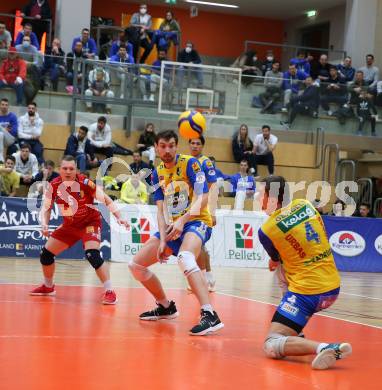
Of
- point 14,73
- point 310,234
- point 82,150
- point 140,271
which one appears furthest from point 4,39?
point 310,234

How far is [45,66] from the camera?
19578 mm

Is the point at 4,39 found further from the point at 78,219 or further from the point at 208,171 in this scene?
the point at 208,171

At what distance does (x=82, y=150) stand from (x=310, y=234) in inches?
516

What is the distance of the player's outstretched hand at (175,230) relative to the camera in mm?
7629

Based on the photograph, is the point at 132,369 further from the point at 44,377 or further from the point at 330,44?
the point at 330,44

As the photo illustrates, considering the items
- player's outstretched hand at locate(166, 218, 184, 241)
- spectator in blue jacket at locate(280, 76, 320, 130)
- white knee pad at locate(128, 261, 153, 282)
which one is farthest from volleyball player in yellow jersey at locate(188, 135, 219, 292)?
spectator in blue jacket at locate(280, 76, 320, 130)

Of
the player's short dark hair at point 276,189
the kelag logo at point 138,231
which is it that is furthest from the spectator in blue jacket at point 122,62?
the player's short dark hair at point 276,189

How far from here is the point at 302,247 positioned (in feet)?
21.1

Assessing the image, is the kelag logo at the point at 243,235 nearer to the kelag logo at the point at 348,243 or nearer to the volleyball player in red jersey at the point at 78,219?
the kelag logo at the point at 348,243

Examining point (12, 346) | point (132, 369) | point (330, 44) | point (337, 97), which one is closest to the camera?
point (132, 369)

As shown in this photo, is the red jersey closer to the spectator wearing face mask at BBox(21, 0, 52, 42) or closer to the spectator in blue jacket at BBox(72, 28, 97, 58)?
the spectator in blue jacket at BBox(72, 28, 97, 58)

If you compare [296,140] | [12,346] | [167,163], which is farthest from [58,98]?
[12,346]

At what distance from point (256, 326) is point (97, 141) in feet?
38.5

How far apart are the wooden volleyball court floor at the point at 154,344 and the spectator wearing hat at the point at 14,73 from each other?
8652 mm
